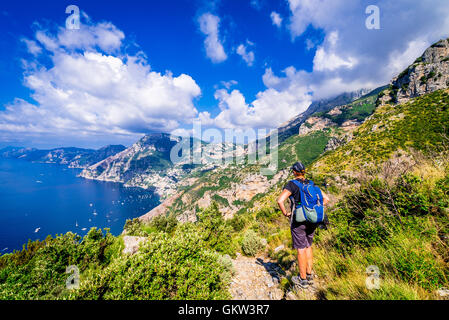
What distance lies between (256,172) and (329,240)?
141m

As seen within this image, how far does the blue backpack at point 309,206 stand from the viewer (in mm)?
3748

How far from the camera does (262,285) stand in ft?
16.6

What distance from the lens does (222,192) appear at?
509 feet

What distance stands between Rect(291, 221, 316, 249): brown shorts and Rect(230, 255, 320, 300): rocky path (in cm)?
85

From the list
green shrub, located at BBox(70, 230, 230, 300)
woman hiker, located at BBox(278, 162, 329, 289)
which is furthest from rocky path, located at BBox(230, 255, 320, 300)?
green shrub, located at BBox(70, 230, 230, 300)

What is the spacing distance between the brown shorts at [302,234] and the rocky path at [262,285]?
2.78ft

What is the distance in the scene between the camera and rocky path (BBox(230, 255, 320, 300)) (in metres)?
3.69

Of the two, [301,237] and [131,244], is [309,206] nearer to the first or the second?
[301,237]

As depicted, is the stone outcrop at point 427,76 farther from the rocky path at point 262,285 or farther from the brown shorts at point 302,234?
the rocky path at point 262,285

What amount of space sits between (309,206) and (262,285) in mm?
3183

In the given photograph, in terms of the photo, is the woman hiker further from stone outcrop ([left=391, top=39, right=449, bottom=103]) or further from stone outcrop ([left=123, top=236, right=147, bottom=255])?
stone outcrop ([left=391, top=39, right=449, bottom=103])

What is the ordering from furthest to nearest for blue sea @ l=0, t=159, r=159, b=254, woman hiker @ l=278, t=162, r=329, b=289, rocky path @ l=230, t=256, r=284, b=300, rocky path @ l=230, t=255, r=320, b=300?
blue sea @ l=0, t=159, r=159, b=254
rocky path @ l=230, t=256, r=284, b=300
woman hiker @ l=278, t=162, r=329, b=289
rocky path @ l=230, t=255, r=320, b=300

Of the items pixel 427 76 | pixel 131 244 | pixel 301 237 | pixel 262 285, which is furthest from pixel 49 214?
pixel 427 76

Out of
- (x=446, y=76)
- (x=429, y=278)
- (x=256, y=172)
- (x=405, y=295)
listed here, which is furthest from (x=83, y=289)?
(x=256, y=172)
